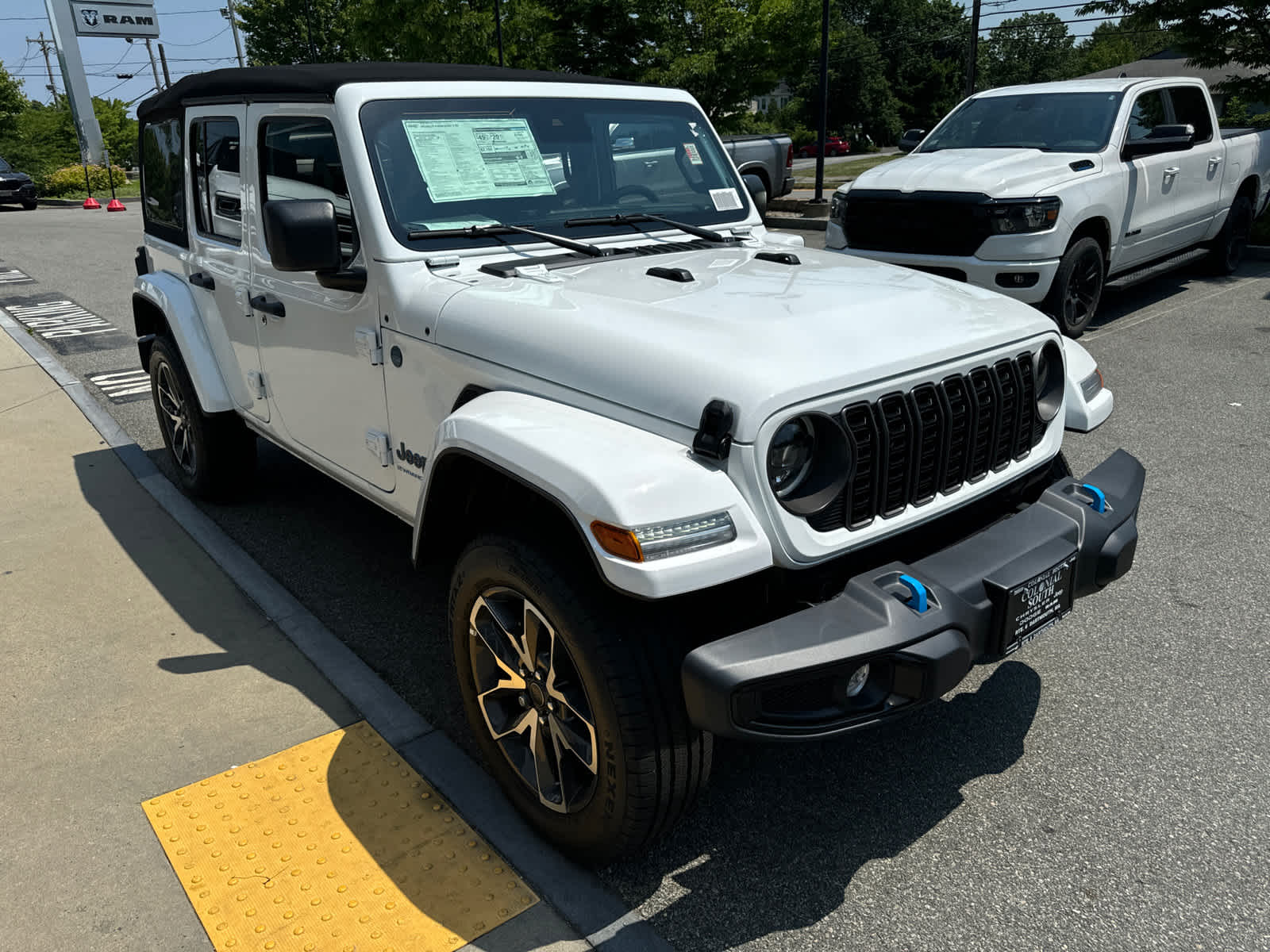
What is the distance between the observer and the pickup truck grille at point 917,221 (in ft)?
22.8

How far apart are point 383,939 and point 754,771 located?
1.16 m

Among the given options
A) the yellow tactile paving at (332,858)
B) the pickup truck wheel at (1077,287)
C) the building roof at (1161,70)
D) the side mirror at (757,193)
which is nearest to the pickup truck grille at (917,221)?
the pickup truck wheel at (1077,287)

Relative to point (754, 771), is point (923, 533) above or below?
above

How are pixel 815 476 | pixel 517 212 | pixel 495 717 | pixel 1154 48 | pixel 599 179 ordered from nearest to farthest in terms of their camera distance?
pixel 815 476, pixel 495 717, pixel 517 212, pixel 599 179, pixel 1154 48

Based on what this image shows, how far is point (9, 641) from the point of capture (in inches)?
153

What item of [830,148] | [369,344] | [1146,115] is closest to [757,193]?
[369,344]

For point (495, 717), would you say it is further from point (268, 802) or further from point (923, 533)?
point (923, 533)

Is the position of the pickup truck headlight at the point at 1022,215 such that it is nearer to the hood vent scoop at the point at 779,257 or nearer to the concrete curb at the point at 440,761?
the hood vent scoop at the point at 779,257

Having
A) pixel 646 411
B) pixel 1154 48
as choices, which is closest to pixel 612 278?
pixel 646 411

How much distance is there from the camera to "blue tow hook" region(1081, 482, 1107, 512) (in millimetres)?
2730

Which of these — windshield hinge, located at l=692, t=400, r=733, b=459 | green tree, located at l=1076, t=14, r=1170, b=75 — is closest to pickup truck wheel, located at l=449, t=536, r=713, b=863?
windshield hinge, located at l=692, t=400, r=733, b=459

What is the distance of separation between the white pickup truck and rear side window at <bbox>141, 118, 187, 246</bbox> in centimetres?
484

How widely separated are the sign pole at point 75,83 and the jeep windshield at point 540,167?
4281 cm

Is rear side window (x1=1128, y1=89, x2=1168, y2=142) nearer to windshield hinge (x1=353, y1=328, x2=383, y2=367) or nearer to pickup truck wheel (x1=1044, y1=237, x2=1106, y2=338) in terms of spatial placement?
pickup truck wheel (x1=1044, y1=237, x2=1106, y2=338)
